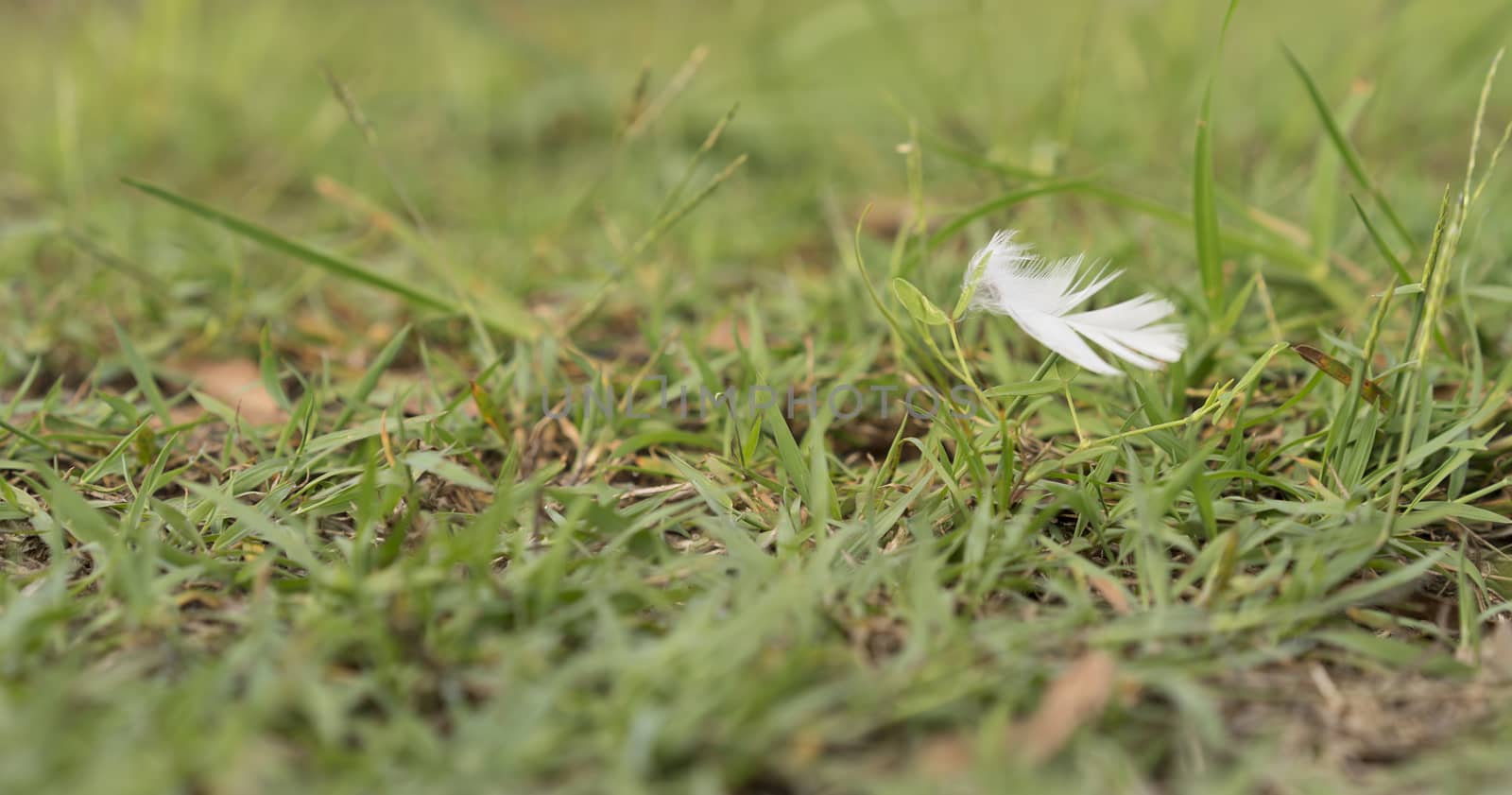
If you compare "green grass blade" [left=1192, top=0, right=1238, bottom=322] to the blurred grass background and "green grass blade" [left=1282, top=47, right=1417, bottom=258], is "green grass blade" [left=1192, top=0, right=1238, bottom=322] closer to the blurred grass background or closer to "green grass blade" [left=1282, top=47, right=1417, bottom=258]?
"green grass blade" [left=1282, top=47, right=1417, bottom=258]

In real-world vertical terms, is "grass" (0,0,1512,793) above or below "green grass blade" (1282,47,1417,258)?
below

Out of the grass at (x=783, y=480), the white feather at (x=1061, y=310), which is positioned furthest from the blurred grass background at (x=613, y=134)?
the white feather at (x=1061, y=310)

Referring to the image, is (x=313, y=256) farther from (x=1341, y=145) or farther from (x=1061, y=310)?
(x=1341, y=145)

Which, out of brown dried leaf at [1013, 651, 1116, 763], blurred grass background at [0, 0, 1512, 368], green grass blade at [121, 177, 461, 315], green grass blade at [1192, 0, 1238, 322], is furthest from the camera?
blurred grass background at [0, 0, 1512, 368]

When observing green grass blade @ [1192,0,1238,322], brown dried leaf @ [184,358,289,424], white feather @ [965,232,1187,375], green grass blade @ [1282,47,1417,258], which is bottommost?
brown dried leaf @ [184,358,289,424]

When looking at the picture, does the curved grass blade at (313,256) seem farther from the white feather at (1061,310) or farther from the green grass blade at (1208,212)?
the green grass blade at (1208,212)

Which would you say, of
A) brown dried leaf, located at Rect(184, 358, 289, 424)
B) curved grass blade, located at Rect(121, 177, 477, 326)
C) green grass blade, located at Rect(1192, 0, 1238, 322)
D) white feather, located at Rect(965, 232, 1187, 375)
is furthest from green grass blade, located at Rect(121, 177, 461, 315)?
green grass blade, located at Rect(1192, 0, 1238, 322)

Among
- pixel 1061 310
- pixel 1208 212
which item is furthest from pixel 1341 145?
pixel 1061 310
